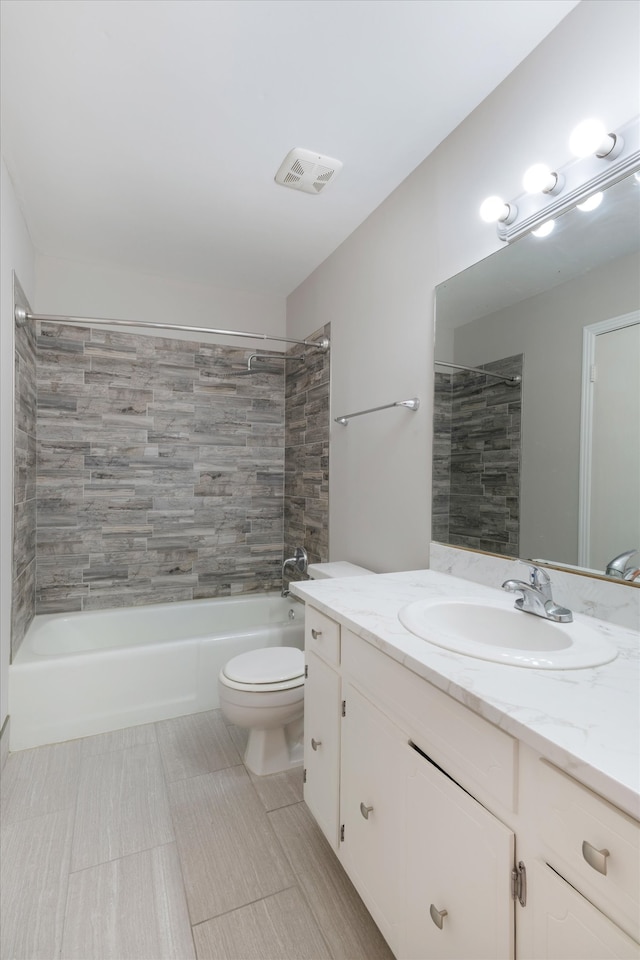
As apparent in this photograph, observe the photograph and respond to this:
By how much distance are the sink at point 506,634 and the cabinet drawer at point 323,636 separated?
0.24 metres

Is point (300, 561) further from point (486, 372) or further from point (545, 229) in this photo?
point (545, 229)

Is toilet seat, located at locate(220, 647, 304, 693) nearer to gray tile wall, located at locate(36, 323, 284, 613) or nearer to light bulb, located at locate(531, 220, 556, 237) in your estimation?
gray tile wall, located at locate(36, 323, 284, 613)

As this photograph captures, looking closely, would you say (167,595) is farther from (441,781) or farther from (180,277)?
(441,781)

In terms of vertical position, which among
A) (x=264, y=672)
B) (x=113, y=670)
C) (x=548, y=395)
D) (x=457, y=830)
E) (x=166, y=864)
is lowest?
(x=166, y=864)

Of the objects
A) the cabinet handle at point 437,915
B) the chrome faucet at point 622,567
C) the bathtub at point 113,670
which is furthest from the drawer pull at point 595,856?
the bathtub at point 113,670

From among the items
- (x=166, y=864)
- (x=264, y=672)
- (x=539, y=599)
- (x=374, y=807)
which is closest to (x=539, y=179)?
(x=539, y=599)

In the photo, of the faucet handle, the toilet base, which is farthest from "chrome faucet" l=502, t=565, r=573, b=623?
the toilet base

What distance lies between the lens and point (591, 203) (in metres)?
1.25

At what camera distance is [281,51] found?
142cm

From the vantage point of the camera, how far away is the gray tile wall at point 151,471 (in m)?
2.86

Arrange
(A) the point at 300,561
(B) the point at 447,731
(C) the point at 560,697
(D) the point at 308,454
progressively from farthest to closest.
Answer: (D) the point at 308,454
(A) the point at 300,561
(B) the point at 447,731
(C) the point at 560,697

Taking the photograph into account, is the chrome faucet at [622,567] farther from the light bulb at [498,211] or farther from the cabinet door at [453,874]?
the light bulb at [498,211]

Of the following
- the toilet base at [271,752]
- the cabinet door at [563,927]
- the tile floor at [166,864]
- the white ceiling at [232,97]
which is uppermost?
the white ceiling at [232,97]

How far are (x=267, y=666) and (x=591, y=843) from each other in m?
1.54
